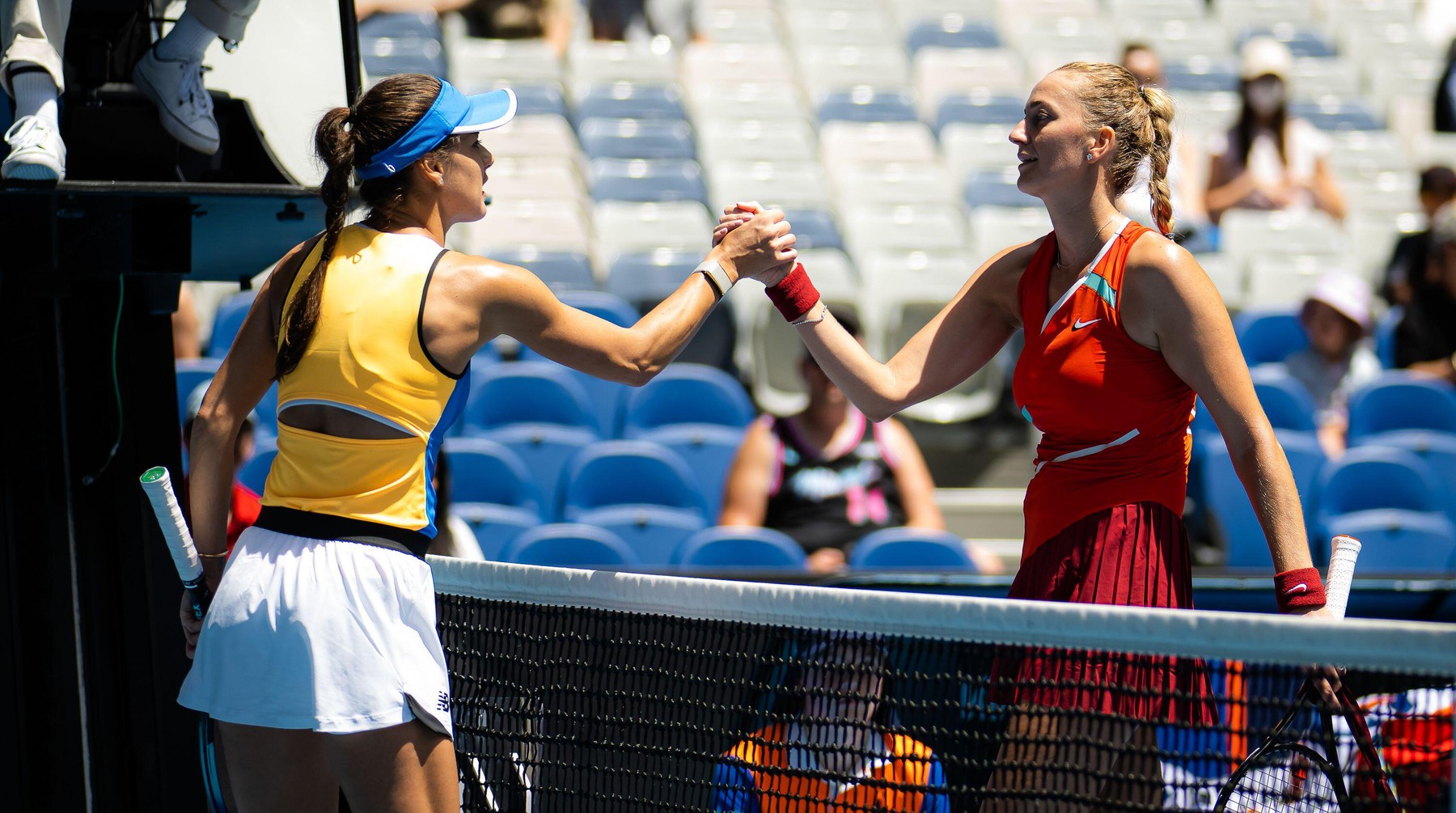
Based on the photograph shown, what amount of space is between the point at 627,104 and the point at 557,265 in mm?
2755

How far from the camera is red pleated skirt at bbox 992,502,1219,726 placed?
2531 mm

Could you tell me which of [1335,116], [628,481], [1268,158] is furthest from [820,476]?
[1335,116]

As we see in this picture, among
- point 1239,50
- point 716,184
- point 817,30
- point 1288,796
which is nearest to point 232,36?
point 1288,796

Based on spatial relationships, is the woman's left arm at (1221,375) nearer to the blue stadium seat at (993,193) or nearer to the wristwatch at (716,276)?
the wristwatch at (716,276)

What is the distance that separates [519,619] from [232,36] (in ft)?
4.92

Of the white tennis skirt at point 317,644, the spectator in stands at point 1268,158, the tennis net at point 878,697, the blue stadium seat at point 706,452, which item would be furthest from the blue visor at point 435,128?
the spectator in stands at point 1268,158

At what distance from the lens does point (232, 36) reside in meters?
3.37

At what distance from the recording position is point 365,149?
274 cm

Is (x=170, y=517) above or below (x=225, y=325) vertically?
below

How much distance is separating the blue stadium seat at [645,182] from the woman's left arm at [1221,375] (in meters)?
7.47

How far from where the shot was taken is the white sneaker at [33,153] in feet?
9.21

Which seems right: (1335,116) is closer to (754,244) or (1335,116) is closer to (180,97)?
(754,244)

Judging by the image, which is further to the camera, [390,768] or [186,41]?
[186,41]

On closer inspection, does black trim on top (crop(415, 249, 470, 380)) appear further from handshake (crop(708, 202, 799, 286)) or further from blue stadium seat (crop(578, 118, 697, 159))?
blue stadium seat (crop(578, 118, 697, 159))
